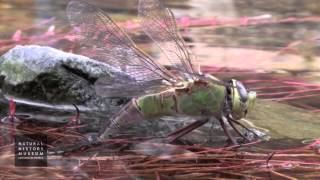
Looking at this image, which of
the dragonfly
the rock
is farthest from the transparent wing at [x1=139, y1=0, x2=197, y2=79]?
the rock

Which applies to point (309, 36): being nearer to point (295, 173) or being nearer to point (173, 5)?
point (173, 5)

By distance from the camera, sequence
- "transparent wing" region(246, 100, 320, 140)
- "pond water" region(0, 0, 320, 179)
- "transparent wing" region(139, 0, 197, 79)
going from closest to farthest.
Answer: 1. "transparent wing" region(139, 0, 197, 79)
2. "transparent wing" region(246, 100, 320, 140)
3. "pond water" region(0, 0, 320, 179)

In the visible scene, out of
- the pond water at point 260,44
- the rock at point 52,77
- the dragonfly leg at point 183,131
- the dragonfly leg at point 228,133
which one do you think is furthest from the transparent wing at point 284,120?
the rock at point 52,77

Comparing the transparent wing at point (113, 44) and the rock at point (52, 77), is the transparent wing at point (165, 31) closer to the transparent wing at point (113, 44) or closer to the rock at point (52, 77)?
the transparent wing at point (113, 44)

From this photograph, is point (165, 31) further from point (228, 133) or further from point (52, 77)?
point (52, 77)

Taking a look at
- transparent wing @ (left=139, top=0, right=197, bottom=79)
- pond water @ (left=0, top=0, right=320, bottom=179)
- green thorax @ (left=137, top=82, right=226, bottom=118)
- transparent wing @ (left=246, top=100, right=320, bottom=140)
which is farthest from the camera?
pond water @ (left=0, top=0, right=320, bottom=179)

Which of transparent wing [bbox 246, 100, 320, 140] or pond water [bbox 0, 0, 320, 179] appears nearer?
transparent wing [bbox 246, 100, 320, 140]

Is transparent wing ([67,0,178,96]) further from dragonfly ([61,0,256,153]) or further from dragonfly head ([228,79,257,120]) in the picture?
dragonfly head ([228,79,257,120])
